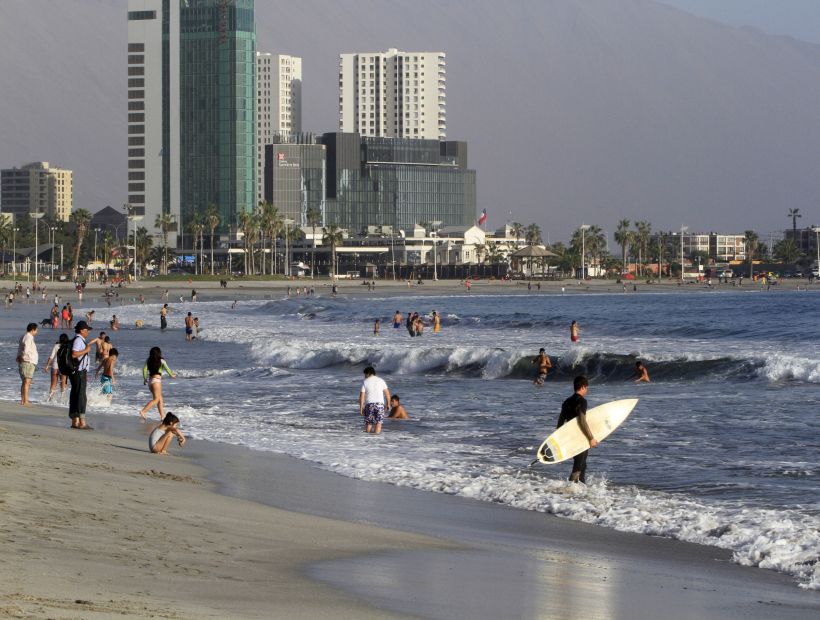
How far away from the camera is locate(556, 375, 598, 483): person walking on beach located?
45.2 ft

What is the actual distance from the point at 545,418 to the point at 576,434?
27.7 feet

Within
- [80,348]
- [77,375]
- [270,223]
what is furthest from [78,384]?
[270,223]

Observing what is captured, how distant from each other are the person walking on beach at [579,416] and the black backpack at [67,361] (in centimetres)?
878

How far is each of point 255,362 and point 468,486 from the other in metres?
26.4

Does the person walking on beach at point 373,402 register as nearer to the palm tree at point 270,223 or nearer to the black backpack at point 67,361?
the black backpack at point 67,361

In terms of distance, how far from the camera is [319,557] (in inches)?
369

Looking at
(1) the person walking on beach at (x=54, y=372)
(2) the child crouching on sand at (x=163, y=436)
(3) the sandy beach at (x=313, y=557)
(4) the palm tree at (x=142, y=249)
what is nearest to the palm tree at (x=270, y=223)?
(4) the palm tree at (x=142, y=249)

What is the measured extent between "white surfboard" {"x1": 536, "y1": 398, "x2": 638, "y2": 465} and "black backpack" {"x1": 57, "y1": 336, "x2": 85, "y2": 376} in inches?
329

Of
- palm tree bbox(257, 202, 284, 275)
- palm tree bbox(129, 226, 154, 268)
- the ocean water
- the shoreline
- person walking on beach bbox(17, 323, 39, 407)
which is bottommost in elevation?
the ocean water

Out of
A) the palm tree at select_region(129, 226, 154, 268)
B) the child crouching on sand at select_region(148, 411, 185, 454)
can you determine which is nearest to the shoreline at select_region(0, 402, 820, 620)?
the child crouching on sand at select_region(148, 411, 185, 454)

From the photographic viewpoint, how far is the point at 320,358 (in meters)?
40.2

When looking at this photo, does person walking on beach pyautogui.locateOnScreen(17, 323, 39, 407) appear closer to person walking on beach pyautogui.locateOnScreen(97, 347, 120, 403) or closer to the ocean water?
the ocean water

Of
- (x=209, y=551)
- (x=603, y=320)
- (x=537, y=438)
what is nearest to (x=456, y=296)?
(x=603, y=320)

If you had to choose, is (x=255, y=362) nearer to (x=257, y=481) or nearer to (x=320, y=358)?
(x=320, y=358)
